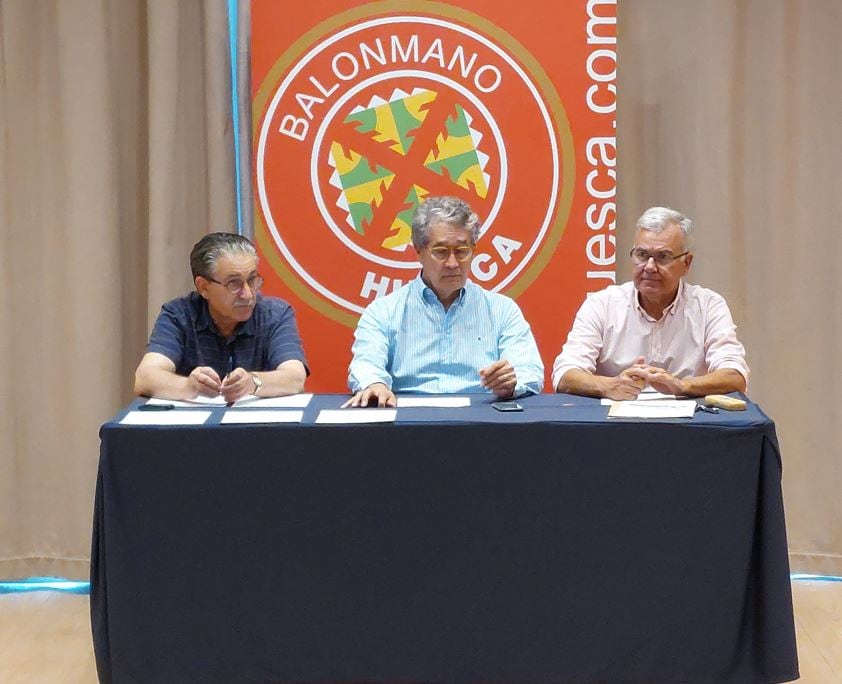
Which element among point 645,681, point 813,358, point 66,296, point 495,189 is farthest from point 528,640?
point 66,296

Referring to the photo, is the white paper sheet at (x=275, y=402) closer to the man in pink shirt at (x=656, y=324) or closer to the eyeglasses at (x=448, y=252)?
the eyeglasses at (x=448, y=252)

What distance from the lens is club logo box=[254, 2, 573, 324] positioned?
135 inches

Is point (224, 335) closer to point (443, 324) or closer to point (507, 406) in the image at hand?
point (443, 324)

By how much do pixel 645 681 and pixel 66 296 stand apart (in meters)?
2.38

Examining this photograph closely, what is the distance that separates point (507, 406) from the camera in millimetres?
2689

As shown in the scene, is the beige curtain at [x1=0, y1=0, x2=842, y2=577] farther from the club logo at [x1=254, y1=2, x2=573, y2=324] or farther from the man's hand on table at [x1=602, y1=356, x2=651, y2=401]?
the man's hand on table at [x1=602, y1=356, x2=651, y2=401]

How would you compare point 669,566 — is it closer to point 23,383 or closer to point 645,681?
point 645,681

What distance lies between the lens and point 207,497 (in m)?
2.50

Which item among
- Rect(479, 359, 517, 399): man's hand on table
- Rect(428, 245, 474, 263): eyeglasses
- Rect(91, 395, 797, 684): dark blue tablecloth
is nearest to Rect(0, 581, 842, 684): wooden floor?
Rect(91, 395, 797, 684): dark blue tablecloth

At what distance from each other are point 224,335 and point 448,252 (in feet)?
2.23

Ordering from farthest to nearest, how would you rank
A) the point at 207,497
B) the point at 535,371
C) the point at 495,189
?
1. the point at 495,189
2. the point at 535,371
3. the point at 207,497

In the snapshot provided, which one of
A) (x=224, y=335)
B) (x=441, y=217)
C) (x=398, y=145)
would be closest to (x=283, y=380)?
(x=224, y=335)

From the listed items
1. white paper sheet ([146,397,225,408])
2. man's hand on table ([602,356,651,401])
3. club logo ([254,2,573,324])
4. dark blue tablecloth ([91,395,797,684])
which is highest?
club logo ([254,2,573,324])

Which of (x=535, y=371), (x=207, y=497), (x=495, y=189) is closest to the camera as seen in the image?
(x=207, y=497)
